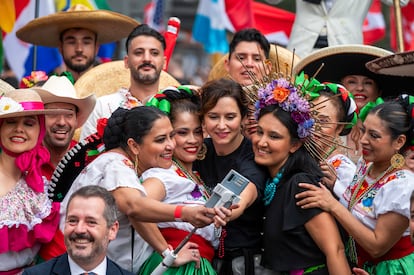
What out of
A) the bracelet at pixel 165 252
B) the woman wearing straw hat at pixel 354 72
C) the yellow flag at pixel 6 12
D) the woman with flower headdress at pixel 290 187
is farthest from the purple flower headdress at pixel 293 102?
the yellow flag at pixel 6 12

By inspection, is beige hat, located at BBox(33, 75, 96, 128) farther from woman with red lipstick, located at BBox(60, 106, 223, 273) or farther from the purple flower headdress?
the purple flower headdress

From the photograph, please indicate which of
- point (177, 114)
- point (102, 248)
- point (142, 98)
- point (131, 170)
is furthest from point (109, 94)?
point (102, 248)

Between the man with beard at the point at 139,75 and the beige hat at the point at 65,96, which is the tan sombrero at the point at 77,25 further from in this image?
the beige hat at the point at 65,96

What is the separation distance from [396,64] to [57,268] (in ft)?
8.40

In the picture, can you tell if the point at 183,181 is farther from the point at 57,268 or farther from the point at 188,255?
the point at 57,268

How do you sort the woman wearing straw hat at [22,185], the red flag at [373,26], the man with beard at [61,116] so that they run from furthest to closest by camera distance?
the red flag at [373,26], the man with beard at [61,116], the woman wearing straw hat at [22,185]

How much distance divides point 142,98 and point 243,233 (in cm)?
227

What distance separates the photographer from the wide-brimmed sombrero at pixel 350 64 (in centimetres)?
840

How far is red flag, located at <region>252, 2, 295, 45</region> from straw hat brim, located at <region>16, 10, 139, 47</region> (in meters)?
3.51

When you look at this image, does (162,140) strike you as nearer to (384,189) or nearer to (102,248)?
(102,248)

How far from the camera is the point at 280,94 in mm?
6930

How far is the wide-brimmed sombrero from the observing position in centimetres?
840

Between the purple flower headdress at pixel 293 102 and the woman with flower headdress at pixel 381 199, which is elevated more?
the purple flower headdress at pixel 293 102

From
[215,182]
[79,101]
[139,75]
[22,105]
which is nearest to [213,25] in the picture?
[139,75]
